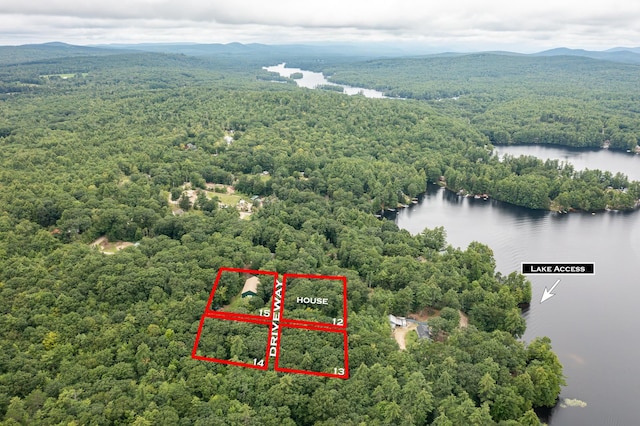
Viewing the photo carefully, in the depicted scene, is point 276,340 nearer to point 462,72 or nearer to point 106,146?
point 106,146

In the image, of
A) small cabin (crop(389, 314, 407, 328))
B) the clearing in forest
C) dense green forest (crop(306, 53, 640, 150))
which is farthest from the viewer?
dense green forest (crop(306, 53, 640, 150))

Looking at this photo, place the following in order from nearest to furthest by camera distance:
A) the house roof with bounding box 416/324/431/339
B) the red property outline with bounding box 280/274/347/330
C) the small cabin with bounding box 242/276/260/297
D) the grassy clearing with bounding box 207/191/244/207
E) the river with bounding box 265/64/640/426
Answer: the river with bounding box 265/64/640/426
the red property outline with bounding box 280/274/347/330
the house roof with bounding box 416/324/431/339
the small cabin with bounding box 242/276/260/297
the grassy clearing with bounding box 207/191/244/207

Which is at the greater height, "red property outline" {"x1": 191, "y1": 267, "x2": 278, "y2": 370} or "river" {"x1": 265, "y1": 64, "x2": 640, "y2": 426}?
"red property outline" {"x1": 191, "y1": 267, "x2": 278, "y2": 370}

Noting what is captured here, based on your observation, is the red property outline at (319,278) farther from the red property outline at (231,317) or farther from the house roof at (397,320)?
the house roof at (397,320)

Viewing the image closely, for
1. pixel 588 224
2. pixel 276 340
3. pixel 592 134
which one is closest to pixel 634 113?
pixel 592 134

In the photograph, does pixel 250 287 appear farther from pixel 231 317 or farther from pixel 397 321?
pixel 397 321

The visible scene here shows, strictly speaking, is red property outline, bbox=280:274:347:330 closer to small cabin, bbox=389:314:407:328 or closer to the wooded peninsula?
the wooded peninsula

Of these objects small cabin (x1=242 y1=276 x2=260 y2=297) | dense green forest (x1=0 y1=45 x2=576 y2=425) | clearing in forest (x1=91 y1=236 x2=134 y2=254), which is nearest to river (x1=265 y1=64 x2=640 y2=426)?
Result: dense green forest (x1=0 y1=45 x2=576 y2=425)
